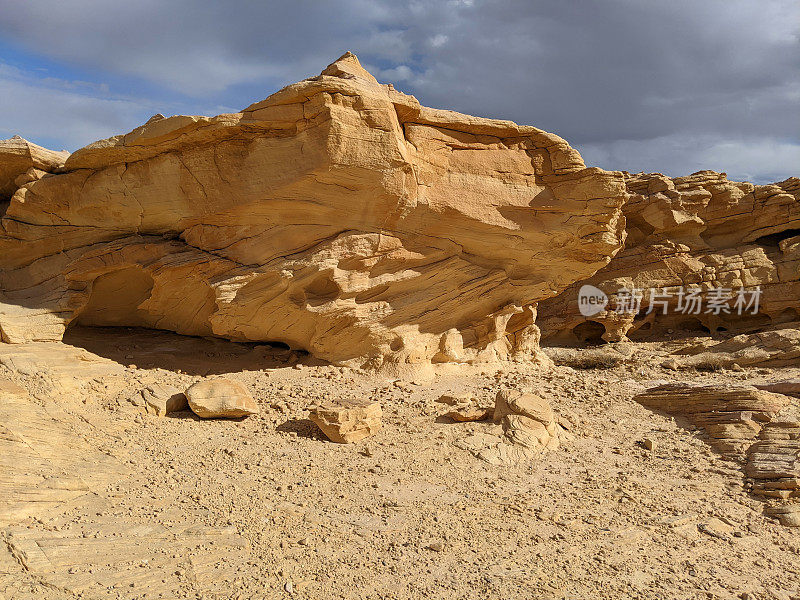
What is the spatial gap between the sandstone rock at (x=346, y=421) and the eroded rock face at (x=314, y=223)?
1.83 meters

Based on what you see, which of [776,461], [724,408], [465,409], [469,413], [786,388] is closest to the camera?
[776,461]

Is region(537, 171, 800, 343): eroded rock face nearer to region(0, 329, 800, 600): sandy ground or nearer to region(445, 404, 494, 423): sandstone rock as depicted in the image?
region(0, 329, 800, 600): sandy ground

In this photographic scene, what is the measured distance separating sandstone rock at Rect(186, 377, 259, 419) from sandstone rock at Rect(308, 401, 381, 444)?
0.84 m

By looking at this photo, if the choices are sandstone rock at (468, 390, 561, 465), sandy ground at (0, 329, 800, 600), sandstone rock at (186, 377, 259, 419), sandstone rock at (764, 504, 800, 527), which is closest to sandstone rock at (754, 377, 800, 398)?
sandy ground at (0, 329, 800, 600)

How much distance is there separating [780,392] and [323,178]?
7422 mm

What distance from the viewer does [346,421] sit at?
6289mm

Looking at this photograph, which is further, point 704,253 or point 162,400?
point 704,253

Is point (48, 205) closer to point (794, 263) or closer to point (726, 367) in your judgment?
point (726, 367)

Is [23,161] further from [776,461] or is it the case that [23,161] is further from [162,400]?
[776,461]

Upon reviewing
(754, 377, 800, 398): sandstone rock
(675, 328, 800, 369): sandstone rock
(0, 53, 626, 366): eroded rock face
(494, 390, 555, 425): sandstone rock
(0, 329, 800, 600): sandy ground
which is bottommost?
(0, 329, 800, 600): sandy ground

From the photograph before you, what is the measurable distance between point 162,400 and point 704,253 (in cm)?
1453

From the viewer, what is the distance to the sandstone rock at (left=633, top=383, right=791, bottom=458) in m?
7.13

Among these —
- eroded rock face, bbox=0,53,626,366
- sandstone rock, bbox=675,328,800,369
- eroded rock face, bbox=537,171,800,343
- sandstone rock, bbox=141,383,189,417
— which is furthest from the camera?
eroded rock face, bbox=537,171,800,343

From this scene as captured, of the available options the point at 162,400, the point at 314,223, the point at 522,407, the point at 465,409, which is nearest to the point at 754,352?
the point at 522,407
